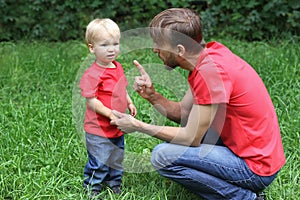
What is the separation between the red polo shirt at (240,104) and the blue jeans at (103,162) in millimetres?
617

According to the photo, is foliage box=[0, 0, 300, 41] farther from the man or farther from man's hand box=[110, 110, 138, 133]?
man's hand box=[110, 110, 138, 133]

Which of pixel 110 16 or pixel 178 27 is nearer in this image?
pixel 178 27

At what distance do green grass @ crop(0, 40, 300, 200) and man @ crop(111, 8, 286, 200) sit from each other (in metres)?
0.31

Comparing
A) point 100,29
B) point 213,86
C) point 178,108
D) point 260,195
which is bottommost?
point 260,195

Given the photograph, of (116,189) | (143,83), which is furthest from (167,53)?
(116,189)

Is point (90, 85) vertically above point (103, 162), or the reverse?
point (90, 85)

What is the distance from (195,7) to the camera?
7293 millimetres

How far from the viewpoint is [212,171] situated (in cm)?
272

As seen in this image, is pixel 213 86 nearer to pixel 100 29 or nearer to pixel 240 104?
pixel 240 104

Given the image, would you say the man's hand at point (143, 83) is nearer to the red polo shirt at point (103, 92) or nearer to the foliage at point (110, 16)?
the red polo shirt at point (103, 92)

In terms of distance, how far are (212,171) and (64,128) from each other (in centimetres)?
143

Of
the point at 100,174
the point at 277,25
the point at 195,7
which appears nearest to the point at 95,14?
the point at 195,7

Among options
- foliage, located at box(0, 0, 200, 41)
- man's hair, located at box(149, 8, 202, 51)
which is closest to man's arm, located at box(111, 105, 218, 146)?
man's hair, located at box(149, 8, 202, 51)

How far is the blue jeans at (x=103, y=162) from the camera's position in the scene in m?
2.89
